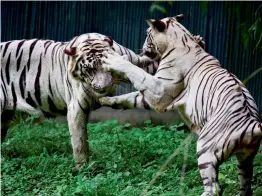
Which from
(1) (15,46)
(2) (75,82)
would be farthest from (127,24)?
(2) (75,82)

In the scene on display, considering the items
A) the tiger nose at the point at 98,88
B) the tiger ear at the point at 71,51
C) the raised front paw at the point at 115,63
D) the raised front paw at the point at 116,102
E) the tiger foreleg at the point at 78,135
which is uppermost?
the raised front paw at the point at 115,63

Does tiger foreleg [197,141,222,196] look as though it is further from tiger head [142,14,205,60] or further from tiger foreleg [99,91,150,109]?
tiger head [142,14,205,60]

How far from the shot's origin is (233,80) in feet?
15.9

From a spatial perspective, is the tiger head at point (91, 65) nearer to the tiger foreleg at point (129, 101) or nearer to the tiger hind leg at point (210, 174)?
the tiger foreleg at point (129, 101)

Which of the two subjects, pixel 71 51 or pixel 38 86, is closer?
pixel 71 51

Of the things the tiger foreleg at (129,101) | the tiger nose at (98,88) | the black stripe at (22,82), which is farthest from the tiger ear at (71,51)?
the tiger foreleg at (129,101)

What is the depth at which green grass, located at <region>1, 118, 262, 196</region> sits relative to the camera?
555cm

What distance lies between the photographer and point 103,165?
250 inches

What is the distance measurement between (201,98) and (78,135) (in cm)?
183

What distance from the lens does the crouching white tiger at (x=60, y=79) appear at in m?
6.21

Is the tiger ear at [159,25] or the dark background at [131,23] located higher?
the tiger ear at [159,25]

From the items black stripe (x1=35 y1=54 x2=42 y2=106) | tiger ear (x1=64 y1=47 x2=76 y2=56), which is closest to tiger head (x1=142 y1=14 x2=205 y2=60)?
tiger ear (x1=64 y1=47 x2=76 y2=56)

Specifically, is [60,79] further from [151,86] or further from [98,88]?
[151,86]

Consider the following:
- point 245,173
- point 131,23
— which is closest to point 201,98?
point 245,173
